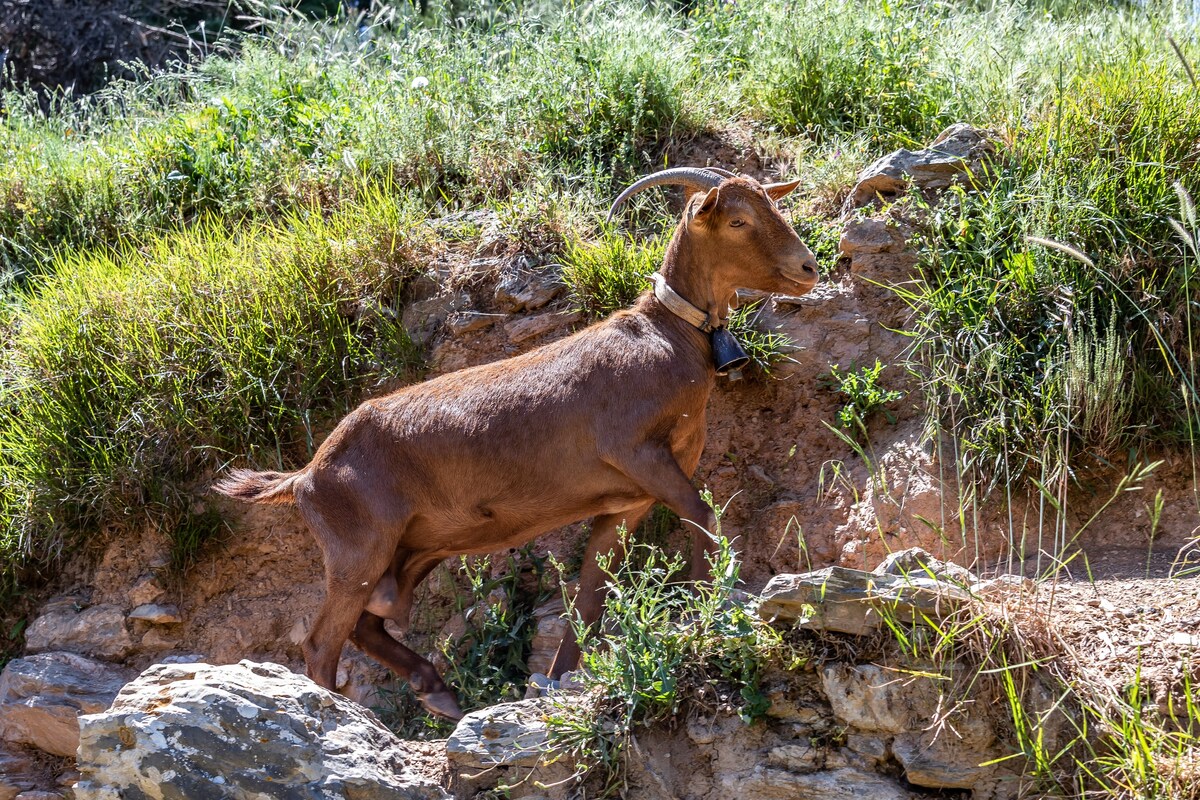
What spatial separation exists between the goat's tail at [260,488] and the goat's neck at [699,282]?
7.15 feet

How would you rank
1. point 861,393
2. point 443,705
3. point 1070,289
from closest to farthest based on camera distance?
point 443,705 < point 1070,289 < point 861,393

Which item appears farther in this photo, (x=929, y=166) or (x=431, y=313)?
(x=431, y=313)

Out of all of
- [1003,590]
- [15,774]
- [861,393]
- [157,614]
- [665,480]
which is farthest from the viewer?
[157,614]

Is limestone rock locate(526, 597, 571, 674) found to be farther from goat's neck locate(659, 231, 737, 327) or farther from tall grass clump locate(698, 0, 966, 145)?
tall grass clump locate(698, 0, 966, 145)

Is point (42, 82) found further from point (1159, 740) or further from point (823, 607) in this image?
point (1159, 740)

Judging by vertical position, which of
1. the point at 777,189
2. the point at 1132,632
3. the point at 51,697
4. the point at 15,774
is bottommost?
the point at 15,774

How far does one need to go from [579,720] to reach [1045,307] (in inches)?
136

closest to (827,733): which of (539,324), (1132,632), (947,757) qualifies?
(947,757)

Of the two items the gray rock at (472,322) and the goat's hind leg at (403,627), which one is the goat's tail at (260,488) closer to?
the goat's hind leg at (403,627)

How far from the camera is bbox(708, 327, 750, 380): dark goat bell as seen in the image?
613 cm

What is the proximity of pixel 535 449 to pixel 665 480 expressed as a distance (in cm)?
68

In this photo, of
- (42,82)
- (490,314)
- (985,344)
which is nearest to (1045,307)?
(985,344)

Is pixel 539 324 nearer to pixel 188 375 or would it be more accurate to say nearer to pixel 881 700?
pixel 188 375

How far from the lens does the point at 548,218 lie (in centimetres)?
789
